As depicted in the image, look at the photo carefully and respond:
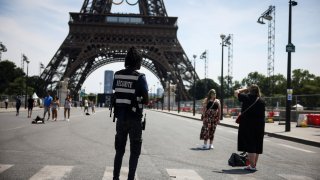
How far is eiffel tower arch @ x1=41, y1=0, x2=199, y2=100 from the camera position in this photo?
2566 inches

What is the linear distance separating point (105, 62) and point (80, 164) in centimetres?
7306

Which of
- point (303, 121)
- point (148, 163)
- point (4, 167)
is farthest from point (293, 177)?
point (303, 121)

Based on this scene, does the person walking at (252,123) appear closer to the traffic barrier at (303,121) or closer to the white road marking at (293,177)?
the white road marking at (293,177)

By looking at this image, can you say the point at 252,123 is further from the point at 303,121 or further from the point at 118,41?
the point at 118,41

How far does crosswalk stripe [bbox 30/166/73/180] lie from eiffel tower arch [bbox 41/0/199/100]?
57417 mm

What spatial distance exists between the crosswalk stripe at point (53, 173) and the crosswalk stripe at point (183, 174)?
172cm

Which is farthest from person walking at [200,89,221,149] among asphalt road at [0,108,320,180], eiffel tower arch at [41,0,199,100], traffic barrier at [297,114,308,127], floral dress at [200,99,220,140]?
eiffel tower arch at [41,0,199,100]

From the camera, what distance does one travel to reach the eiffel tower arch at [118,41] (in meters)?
→ 65.2

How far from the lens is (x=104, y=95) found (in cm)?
10775

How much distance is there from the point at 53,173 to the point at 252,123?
3841 millimetres

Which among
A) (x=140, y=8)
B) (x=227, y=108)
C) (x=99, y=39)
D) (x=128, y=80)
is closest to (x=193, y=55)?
(x=227, y=108)

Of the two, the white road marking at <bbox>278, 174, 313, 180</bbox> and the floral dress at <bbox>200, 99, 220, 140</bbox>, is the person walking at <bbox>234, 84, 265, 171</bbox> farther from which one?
the floral dress at <bbox>200, 99, 220, 140</bbox>

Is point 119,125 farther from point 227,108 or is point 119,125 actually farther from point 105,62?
point 105,62

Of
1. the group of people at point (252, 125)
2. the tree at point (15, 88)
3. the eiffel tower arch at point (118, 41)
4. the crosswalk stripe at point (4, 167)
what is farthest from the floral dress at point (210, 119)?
the tree at point (15, 88)
